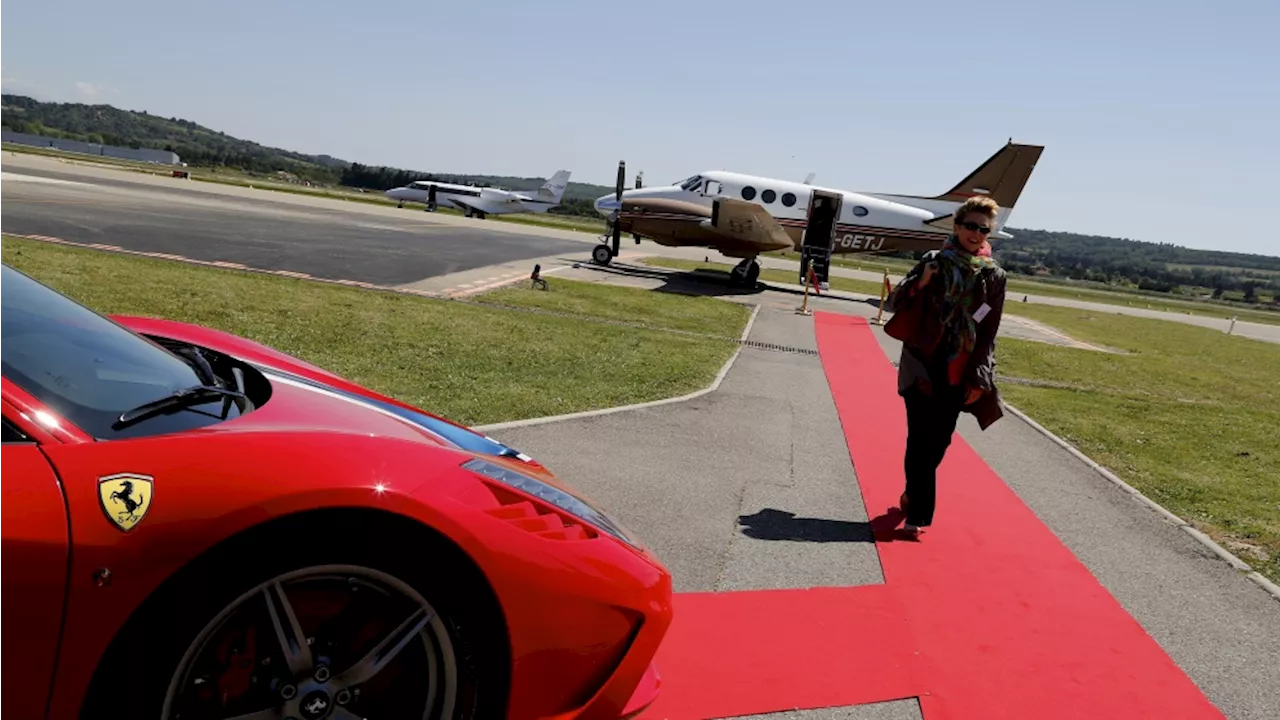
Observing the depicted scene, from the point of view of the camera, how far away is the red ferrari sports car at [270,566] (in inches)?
77.3

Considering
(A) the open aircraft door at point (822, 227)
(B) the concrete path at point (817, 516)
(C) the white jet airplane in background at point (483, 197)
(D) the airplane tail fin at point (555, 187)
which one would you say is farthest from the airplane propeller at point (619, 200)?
(D) the airplane tail fin at point (555, 187)

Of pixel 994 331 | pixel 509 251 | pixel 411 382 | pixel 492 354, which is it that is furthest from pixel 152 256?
pixel 994 331

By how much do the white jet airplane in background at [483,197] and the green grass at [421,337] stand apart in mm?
43253

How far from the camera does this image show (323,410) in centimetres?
279

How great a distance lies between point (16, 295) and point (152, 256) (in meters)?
13.4

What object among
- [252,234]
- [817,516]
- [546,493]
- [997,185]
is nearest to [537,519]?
[546,493]

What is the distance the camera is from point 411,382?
25.3 ft

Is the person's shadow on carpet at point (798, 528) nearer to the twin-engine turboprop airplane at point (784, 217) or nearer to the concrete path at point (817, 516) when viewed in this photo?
the concrete path at point (817, 516)

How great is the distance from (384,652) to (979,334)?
159 inches

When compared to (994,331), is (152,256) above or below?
below

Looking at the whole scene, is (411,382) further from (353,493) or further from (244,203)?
(244,203)

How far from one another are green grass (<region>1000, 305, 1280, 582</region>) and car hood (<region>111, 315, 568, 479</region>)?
503 cm

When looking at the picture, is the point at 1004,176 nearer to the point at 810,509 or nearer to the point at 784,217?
the point at 784,217

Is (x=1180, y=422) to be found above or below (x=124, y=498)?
below
